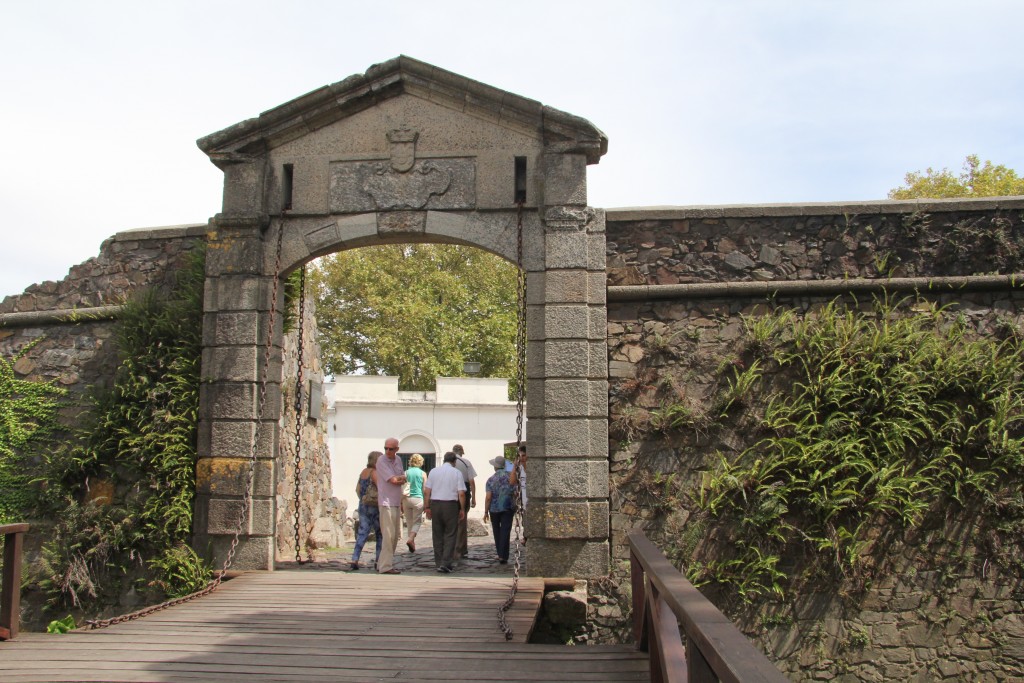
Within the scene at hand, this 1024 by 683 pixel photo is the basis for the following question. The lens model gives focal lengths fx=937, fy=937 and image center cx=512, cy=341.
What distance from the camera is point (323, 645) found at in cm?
536

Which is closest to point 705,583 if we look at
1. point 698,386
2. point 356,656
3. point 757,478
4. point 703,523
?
point 703,523

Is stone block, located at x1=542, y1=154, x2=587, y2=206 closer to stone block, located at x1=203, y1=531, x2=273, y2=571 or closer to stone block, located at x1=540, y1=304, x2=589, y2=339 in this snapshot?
stone block, located at x1=540, y1=304, x2=589, y2=339

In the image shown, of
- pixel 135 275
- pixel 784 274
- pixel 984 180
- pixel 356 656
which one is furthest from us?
pixel 984 180

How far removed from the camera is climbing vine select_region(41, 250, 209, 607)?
25.3 feet

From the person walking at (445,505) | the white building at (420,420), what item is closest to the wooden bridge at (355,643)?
the person walking at (445,505)

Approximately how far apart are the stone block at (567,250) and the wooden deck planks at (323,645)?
2.64 m

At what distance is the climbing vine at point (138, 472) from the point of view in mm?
7699

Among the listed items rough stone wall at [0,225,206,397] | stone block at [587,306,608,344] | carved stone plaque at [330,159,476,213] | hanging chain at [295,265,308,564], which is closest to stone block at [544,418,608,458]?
stone block at [587,306,608,344]

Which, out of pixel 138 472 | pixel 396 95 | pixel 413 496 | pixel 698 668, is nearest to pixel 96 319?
pixel 138 472

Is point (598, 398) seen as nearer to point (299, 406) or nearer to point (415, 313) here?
point (299, 406)

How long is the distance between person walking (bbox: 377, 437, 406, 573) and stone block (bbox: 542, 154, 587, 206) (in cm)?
253

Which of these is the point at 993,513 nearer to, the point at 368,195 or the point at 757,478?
the point at 757,478

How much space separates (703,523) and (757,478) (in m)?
0.56

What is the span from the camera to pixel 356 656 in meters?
5.14
